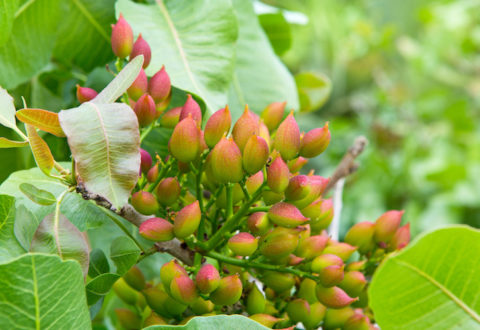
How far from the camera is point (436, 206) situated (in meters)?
1.78

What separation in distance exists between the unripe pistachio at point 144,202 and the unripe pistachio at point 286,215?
8cm

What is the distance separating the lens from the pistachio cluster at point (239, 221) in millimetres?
366

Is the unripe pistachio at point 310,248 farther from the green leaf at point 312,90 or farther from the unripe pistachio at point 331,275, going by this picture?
the green leaf at point 312,90

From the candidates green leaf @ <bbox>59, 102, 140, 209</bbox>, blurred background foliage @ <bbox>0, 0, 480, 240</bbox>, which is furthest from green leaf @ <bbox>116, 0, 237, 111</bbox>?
blurred background foliage @ <bbox>0, 0, 480, 240</bbox>

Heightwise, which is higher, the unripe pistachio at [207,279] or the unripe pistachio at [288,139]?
the unripe pistachio at [288,139]

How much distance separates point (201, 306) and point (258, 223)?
0.07m

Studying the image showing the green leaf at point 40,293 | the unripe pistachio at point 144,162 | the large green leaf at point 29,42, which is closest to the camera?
the green leaf at point 40,293

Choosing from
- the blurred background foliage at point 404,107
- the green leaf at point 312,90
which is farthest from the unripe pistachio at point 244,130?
the blurred background foliage at point 404,107

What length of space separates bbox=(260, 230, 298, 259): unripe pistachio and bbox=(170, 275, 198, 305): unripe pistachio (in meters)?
0.06

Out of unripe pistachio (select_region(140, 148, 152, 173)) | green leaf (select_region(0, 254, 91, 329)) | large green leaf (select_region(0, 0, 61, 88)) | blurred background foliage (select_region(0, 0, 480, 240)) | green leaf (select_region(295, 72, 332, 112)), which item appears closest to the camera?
green leaf (select_region(0, 254, 91, 329))

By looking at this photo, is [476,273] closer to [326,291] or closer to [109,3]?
[326,291]

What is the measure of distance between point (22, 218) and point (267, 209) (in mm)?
162

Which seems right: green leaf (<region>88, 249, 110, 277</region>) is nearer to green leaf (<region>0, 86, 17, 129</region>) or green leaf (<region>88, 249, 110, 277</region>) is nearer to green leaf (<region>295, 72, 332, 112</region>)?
green leaf (<region>0, 86, 17, 129</region>)

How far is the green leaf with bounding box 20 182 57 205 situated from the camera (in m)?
0.34
